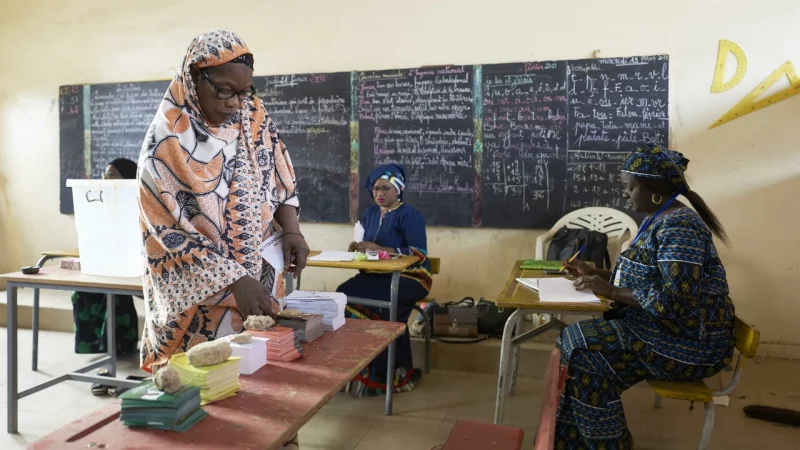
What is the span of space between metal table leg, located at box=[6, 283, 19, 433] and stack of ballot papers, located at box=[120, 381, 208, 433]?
7.42 ft

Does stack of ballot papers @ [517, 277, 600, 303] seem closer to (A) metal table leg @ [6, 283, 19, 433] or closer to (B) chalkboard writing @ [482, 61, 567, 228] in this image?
(B) chalkboard writing @ [482, 61, 567, 228]

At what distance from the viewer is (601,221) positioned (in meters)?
4.29

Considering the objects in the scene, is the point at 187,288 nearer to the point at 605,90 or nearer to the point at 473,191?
the point at 473,191

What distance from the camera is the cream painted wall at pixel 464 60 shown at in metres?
4.16

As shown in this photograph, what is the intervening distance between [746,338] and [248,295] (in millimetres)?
1826

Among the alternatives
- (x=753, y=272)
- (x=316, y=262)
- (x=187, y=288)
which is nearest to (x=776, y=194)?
(x=753, y=272)

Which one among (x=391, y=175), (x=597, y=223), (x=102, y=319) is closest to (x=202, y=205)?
(x=391, y=175)

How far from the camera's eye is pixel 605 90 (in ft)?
14.4

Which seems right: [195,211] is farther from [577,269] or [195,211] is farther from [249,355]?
[577,269]

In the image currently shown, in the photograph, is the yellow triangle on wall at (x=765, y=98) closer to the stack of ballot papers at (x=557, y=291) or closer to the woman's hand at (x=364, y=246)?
the stack of ballot papers at (x=557, y=291)

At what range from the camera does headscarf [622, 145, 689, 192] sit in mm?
2467

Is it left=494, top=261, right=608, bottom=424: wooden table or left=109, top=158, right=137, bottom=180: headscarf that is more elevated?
left=109, top=158, right=137, bottom=180: headscarf

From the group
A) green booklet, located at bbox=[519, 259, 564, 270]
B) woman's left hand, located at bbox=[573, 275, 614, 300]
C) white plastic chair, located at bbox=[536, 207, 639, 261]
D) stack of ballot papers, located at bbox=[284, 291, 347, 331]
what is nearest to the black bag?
white plastic chair, located at bbox=[536, 207, 639, 261]

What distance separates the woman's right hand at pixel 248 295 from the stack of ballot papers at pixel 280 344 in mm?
59
